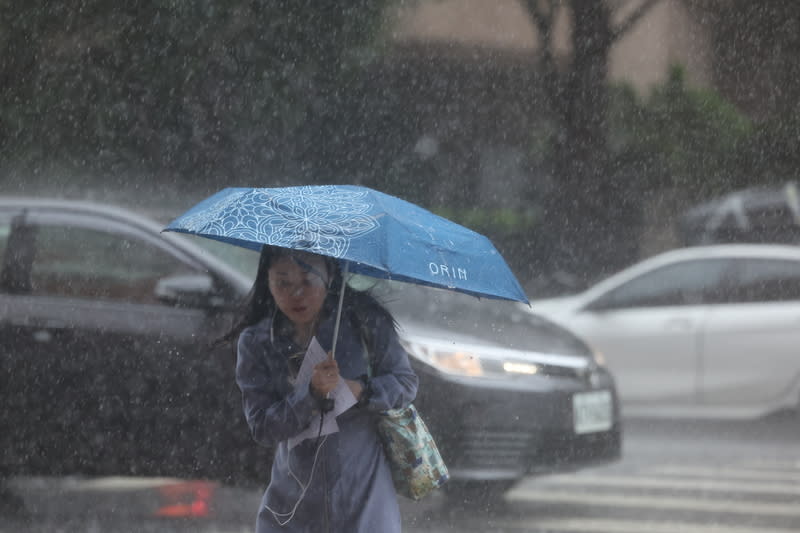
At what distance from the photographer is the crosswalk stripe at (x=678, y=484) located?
6.68 metres

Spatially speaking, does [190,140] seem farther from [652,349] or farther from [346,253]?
[346,253]

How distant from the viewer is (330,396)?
2.96m

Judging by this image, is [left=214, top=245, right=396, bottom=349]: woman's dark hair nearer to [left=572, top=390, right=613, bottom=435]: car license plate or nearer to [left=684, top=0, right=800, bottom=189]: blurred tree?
[left=572, top=390, right=613, bottom=435]: car license plate

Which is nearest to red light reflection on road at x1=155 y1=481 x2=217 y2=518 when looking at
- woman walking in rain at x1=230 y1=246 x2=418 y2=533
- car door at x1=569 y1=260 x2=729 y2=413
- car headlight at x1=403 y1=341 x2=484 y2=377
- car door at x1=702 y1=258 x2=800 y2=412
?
car headlight at x1=403 y1=341 x2=484 y2=377

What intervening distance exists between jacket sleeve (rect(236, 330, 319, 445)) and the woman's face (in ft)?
0.45

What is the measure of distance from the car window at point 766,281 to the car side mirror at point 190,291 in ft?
13.2

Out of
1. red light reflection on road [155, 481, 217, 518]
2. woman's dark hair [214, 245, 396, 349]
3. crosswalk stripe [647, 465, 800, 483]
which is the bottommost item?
crosswalk stripe [647, 465, 800, 483]

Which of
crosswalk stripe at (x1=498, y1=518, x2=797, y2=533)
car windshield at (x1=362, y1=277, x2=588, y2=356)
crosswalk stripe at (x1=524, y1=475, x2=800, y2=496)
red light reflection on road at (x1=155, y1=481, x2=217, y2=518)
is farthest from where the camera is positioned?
crosswalk stripe at (x1=524, y1=475, x2=800, y2=496)

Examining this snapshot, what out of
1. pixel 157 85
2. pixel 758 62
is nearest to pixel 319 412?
pixel 157 85

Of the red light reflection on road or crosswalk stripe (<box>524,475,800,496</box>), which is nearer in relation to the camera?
the red light reflection on road

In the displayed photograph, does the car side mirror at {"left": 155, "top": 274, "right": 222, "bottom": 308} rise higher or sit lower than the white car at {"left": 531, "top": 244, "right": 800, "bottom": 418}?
higher

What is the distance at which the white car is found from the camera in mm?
8047

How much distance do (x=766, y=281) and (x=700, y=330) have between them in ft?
1.92

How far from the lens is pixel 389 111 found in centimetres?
977
